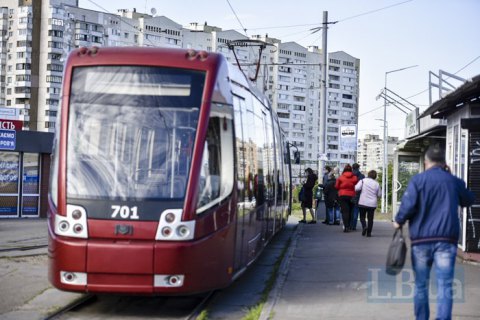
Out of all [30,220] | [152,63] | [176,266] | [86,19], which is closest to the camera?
[176,266]

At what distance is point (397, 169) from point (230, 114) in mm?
19401

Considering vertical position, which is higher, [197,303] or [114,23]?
[114,23]

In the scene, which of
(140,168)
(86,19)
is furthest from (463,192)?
(86,19)

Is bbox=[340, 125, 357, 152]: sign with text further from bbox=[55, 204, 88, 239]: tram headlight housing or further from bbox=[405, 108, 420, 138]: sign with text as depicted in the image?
bbox=[55, 204, 88, 239]: tram headlight housing

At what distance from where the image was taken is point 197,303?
10.6 meters

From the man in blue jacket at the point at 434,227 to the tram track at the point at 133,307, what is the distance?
2.90 m

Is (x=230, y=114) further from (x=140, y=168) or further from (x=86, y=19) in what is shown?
(x=86, y=19)

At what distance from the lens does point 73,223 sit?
30.1 ft

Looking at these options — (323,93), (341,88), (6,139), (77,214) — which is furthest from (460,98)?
(341,88)

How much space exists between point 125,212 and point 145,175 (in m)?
0.50

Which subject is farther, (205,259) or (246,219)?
(246,219)

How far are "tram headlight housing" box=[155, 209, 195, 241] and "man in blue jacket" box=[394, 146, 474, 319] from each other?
2400mm

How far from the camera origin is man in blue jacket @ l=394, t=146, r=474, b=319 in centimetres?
762

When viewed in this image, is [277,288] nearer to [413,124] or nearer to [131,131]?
[131,131]
